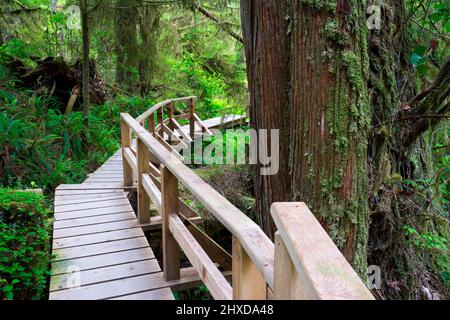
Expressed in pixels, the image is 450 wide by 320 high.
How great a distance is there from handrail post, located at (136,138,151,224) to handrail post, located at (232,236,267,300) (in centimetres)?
254

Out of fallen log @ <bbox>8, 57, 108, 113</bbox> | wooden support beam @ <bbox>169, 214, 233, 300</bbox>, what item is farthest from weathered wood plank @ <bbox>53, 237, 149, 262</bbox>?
fallen log @ <bbox>8, 57, 108, 113</bbox>

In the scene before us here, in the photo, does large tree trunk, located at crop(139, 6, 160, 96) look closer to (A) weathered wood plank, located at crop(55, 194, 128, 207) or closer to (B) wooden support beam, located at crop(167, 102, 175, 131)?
(B) wooden support beam, located at crop(167, 102, 175, 131)

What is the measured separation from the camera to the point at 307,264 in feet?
3.36


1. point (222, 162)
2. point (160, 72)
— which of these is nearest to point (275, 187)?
point (222, 162)

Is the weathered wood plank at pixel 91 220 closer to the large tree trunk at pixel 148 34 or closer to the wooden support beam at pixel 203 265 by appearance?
the wooden support beam at pixel 203 265

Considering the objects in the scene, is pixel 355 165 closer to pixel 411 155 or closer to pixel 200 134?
pixel 411 155

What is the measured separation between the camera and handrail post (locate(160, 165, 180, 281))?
10.2ft

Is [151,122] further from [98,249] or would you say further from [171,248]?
[171,248]

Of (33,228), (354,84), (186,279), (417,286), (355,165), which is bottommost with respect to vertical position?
(417,286)

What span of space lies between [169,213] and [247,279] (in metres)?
1.53

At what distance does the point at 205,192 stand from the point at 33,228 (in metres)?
1.71

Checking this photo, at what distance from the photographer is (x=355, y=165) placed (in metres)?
2.95

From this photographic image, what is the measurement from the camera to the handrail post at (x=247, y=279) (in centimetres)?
172
